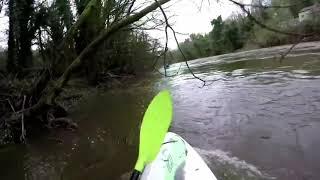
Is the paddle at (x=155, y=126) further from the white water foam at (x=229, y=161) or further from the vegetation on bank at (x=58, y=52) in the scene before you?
the white water foam at (x=229, y=161)

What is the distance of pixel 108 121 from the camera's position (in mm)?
9453

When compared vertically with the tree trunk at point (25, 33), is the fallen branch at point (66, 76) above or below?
below

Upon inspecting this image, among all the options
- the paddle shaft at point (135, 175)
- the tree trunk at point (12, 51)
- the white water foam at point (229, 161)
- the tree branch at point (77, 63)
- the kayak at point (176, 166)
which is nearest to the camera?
the paddle shaft at point (135, 175)

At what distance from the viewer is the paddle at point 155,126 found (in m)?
3.52

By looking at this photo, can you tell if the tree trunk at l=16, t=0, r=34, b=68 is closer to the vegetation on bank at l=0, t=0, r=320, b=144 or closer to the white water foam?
the vegetation on bank at l=0, t=0, r=320, b=144

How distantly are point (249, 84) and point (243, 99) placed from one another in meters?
2.47

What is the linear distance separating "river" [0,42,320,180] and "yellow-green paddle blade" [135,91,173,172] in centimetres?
150

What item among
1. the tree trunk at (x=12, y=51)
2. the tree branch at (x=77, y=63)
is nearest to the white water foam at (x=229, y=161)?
the tree branch at (x=77, y=63)

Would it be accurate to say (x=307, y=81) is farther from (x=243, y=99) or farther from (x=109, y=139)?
(x=109, y=139)

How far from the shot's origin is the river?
520cm

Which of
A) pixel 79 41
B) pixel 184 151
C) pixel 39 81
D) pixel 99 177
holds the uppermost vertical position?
pixel 79 41

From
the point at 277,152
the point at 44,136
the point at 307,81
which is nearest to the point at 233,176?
the point at 277,152

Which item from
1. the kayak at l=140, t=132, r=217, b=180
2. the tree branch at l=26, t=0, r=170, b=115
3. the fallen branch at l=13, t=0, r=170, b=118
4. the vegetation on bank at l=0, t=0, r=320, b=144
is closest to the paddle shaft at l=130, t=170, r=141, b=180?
the kayak at l=140, t=132, r=217, b=180

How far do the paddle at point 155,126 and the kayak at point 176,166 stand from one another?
0.11m
